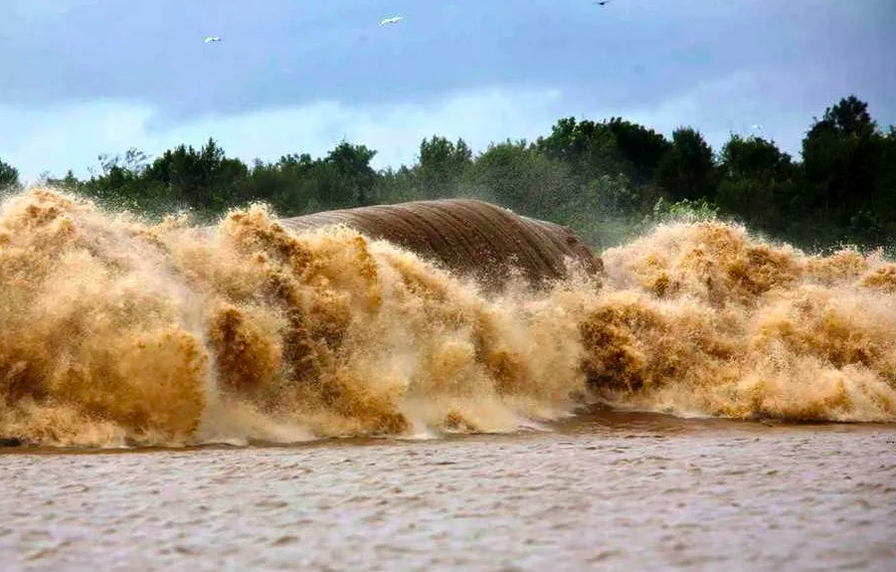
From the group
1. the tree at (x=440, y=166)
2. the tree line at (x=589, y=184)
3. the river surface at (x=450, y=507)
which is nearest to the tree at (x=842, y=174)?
the tree line at (x=589, y=184)

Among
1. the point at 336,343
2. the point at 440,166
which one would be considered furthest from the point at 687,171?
the point at 336,343

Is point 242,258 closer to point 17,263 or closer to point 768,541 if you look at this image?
point 17,263

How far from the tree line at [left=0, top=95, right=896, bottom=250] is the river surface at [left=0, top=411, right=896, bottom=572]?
143 ft

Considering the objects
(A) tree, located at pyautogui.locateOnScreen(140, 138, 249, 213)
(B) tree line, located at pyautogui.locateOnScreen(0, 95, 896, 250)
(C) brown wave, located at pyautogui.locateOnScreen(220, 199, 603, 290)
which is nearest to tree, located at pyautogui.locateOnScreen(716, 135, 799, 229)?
(B) tree line, located at pyautogui.locateOnScreen(0, 95, 896, 250)

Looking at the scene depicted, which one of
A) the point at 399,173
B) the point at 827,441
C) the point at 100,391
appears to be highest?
the point at 399,173

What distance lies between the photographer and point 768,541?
24.0 ft

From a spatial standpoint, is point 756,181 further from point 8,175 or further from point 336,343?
point 336,343

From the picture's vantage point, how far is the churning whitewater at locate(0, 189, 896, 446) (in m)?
12.3

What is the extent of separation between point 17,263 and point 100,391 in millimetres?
1773

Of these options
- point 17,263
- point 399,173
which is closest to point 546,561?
point 17,263

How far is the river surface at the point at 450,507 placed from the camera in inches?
275

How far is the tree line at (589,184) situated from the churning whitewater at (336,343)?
115ft

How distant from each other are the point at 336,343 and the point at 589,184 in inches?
2081

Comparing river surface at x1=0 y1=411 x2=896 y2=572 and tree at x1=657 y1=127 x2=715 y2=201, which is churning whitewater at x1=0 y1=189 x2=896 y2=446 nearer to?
river surface at x1=0 y1=411 x2=896 y2=572
